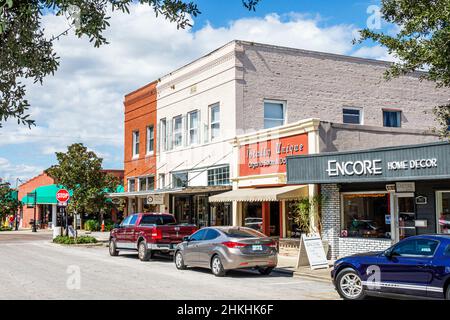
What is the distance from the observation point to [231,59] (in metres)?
26.8

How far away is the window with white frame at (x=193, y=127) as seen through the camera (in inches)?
1172

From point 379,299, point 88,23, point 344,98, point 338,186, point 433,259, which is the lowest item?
point 379,299

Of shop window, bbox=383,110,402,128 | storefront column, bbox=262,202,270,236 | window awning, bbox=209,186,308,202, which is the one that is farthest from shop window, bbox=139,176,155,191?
shop window, bbox=383,110,402,128

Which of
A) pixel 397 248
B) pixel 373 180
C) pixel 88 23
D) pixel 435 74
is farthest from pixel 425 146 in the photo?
pixel 88 23

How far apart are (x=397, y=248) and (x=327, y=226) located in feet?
29.2

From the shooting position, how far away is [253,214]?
995 inches

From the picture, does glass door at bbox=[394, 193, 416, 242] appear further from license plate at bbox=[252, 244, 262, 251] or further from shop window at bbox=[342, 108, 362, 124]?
shop window at bbox=[342, 108, 362, 124]

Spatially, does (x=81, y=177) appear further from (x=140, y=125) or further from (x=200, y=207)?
(x=200, y=207)

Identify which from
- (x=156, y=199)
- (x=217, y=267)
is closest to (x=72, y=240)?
(x=156, y=199)

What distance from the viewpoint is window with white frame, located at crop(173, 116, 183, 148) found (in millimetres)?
31766

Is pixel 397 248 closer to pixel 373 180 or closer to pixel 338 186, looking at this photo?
pixel 373 180

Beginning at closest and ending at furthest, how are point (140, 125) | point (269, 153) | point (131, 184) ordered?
point (269, 153) < point (140, 125) < point (131, 184)

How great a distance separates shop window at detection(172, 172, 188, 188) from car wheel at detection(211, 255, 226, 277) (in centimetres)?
1393

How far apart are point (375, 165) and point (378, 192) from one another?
1.85 meters
